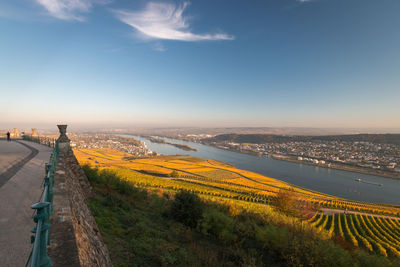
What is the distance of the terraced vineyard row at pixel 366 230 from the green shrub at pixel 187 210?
22.9 m

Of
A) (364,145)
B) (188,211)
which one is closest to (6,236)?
(188,211)

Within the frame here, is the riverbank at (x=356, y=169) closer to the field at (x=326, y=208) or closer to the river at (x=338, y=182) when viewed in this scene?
the river at (x=338, y=182)

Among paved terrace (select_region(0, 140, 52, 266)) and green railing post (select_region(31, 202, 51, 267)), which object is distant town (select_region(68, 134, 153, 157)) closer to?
paved terrace (select_region(0, 140, 52, 266))

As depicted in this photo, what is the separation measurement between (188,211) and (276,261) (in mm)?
9297

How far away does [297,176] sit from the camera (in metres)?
87.6

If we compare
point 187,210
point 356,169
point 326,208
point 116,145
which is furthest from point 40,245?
point 116,145

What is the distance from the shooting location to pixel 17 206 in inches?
195

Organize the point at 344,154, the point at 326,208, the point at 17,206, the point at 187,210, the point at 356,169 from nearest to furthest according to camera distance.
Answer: the point at 17,206 < the point at 187,210 < the point at 326,208 < the point at 356,169 < the point at 344,154

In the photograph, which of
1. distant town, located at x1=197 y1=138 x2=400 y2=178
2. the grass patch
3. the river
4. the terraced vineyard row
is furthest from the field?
distant town, located at x1=197 y1=138 x2=400 y2=178

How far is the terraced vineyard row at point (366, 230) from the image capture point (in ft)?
97.6

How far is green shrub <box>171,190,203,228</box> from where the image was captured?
59.2ft

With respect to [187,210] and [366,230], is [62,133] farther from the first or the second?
[366,230]

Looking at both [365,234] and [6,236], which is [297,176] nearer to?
[365,234]

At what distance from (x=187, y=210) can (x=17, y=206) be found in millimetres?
15169
